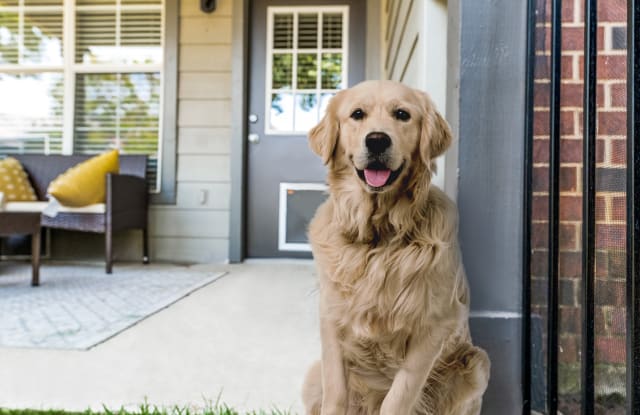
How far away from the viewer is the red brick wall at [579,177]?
0.77 m

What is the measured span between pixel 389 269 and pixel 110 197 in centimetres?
297

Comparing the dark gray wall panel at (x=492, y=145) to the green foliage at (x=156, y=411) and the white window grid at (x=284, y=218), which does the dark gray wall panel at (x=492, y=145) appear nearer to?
the green foliage at (x=156, y=411)

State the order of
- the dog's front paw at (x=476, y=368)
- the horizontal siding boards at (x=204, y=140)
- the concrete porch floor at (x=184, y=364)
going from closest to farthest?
the dog's front paw at (x=476, y=368) → the concrete porch floor at (x=184, y=364) → the horizontal siding boards at (x=204, y=140)

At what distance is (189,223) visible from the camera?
13.0 ft

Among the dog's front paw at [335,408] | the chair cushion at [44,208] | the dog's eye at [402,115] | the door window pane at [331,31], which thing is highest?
the door window pane at [331,31]

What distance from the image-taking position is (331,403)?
0.84 m

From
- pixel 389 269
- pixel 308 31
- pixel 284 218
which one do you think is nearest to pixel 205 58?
pixel 308 31

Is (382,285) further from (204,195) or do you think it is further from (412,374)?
(204,195)

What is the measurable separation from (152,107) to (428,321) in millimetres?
3781

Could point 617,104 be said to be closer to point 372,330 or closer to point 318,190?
point 372,330

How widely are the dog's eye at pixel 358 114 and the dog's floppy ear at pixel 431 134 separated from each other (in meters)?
0.11

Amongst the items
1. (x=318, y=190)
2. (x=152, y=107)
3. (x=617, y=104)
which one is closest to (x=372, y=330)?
(x=617, y=104)

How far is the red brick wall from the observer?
2.52 ft

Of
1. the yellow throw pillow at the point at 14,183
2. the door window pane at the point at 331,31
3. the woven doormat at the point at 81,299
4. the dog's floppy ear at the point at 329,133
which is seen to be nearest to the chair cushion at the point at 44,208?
the yellow throw pillow at the point at 14,183
